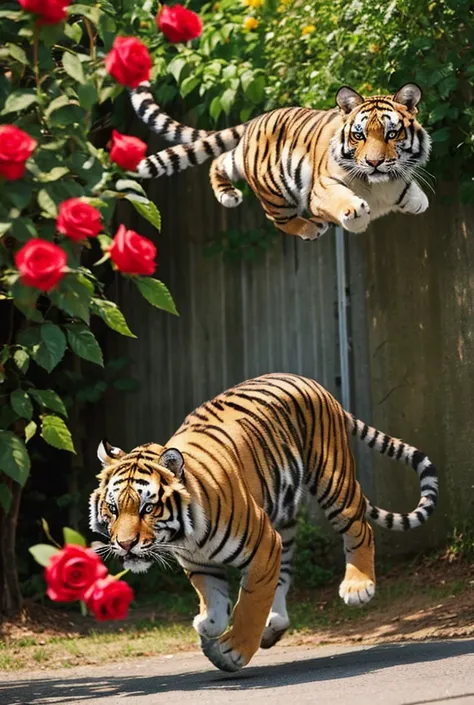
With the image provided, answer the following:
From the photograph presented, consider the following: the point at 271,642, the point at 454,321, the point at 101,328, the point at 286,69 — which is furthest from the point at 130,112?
the point at 271,642

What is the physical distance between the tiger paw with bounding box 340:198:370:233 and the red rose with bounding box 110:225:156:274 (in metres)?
1.62

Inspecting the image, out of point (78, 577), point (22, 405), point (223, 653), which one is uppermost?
point (22, 405)

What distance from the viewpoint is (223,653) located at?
5.42m

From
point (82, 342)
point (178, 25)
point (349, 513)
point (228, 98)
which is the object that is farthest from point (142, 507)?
point (228, 98)

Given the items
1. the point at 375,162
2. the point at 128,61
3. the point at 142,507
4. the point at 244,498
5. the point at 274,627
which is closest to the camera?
the point at 128,61

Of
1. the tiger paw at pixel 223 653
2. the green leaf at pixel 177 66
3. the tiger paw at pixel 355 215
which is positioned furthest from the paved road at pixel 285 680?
the green leaf at pixel 177 66

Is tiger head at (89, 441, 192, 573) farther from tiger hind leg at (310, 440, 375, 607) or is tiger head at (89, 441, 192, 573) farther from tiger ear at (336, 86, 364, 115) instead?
tiger ear at (336, 86, 364, 115)

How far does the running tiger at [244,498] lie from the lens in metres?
5.09

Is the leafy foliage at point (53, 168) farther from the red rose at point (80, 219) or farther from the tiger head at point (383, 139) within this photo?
the tiger head at point (383, 139)

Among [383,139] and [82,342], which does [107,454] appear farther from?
[383,139]

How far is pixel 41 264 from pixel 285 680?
2.57 metres

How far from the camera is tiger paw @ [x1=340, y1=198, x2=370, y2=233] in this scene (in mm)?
5070

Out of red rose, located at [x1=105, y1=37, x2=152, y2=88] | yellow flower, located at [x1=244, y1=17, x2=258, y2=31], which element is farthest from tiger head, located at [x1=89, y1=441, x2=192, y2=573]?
yellow flower, located at [x1=244, y1=17, x2=258, y2=31]

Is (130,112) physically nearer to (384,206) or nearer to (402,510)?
(402,510)
